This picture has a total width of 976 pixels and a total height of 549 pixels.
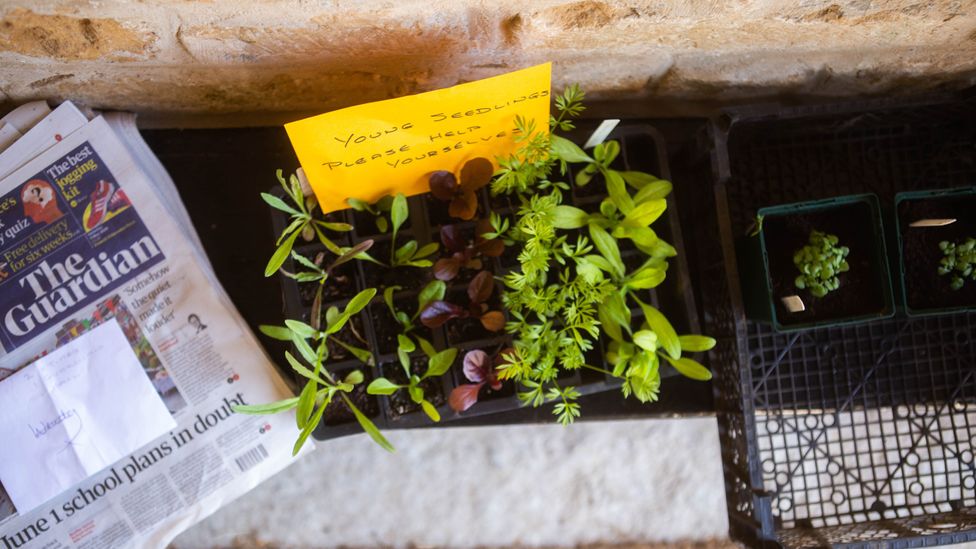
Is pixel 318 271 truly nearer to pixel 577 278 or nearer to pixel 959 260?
pixel 577 278

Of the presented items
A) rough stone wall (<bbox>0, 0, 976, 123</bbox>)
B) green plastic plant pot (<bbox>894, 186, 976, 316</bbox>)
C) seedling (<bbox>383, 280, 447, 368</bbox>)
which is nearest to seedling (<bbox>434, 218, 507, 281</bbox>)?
seedling (<bbox>383, 280, 447, 368</bbox>)

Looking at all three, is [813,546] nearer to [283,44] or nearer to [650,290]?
[650,290]

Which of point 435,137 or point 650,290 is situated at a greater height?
point 435,137

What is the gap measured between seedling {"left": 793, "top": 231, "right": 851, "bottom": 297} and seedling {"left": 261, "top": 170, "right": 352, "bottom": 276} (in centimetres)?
43

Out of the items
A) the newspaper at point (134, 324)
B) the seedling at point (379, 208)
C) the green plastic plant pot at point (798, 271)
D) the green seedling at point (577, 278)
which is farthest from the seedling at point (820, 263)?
the newspaper at point (134, 324)

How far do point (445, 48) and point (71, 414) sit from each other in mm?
563

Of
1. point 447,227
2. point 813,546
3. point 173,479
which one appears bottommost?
point 813,546

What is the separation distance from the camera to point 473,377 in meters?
0.62

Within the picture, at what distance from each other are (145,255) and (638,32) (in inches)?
22.4

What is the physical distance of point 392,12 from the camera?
1.86 ft

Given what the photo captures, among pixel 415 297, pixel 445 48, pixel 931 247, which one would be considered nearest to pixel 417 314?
pixel 415 297

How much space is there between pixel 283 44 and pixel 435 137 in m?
0.17

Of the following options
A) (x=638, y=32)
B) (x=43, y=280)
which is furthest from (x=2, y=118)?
(x=638, y=32)

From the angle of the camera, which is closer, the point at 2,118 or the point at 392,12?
the point at 392,12
